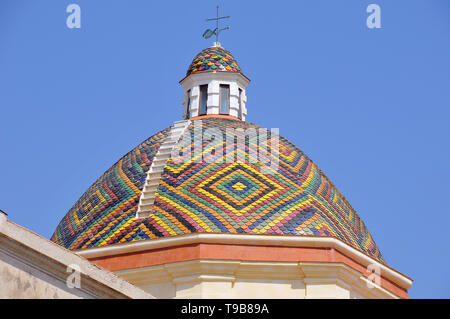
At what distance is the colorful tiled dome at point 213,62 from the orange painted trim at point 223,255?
422 cm

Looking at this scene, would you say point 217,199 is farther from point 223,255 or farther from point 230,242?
point 223,255

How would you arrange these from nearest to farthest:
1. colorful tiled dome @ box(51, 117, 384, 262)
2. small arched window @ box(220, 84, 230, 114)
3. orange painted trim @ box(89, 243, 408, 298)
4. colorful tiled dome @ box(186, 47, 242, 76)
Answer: orange painted trim @ box(89, 243, 408, 298) → colorful tiled dome @ box(51, 117, 384, 262) → small arched window @ box(220, 84, 230, 114) → colorful tiled dome @ box(186, 47, 242, 76)

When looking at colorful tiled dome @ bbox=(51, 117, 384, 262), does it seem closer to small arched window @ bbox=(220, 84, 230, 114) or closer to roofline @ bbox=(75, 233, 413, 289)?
roofline @ bbox=(75, 233, 413, 289)

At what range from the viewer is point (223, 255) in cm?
1190

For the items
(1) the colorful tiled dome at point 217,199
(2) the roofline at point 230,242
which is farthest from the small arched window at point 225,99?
(2) the roofline at point 230,242

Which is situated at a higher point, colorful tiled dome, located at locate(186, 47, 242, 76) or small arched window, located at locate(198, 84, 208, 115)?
colorful tiled dome, located at locate(186, 47, 242, 76)

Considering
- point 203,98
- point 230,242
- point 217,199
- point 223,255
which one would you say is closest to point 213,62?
point 203,98

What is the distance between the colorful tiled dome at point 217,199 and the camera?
12562 mm

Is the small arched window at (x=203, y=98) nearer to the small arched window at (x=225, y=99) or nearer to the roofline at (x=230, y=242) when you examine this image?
the small arched window at (x=225, y=99)

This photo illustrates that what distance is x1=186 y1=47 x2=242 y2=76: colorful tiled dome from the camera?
617 inches

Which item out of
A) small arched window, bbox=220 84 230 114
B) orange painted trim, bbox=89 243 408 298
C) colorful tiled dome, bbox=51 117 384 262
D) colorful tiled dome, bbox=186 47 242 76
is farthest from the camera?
colorful tiled dome, bbox=186 47 242 76

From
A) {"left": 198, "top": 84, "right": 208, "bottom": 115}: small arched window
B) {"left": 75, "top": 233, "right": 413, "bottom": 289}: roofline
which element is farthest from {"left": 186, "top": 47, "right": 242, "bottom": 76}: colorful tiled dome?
{"left": 75, "top": 233, "right": 413, "bottom": 289}: roofline

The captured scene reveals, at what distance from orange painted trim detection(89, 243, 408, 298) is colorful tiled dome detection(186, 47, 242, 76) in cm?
422
